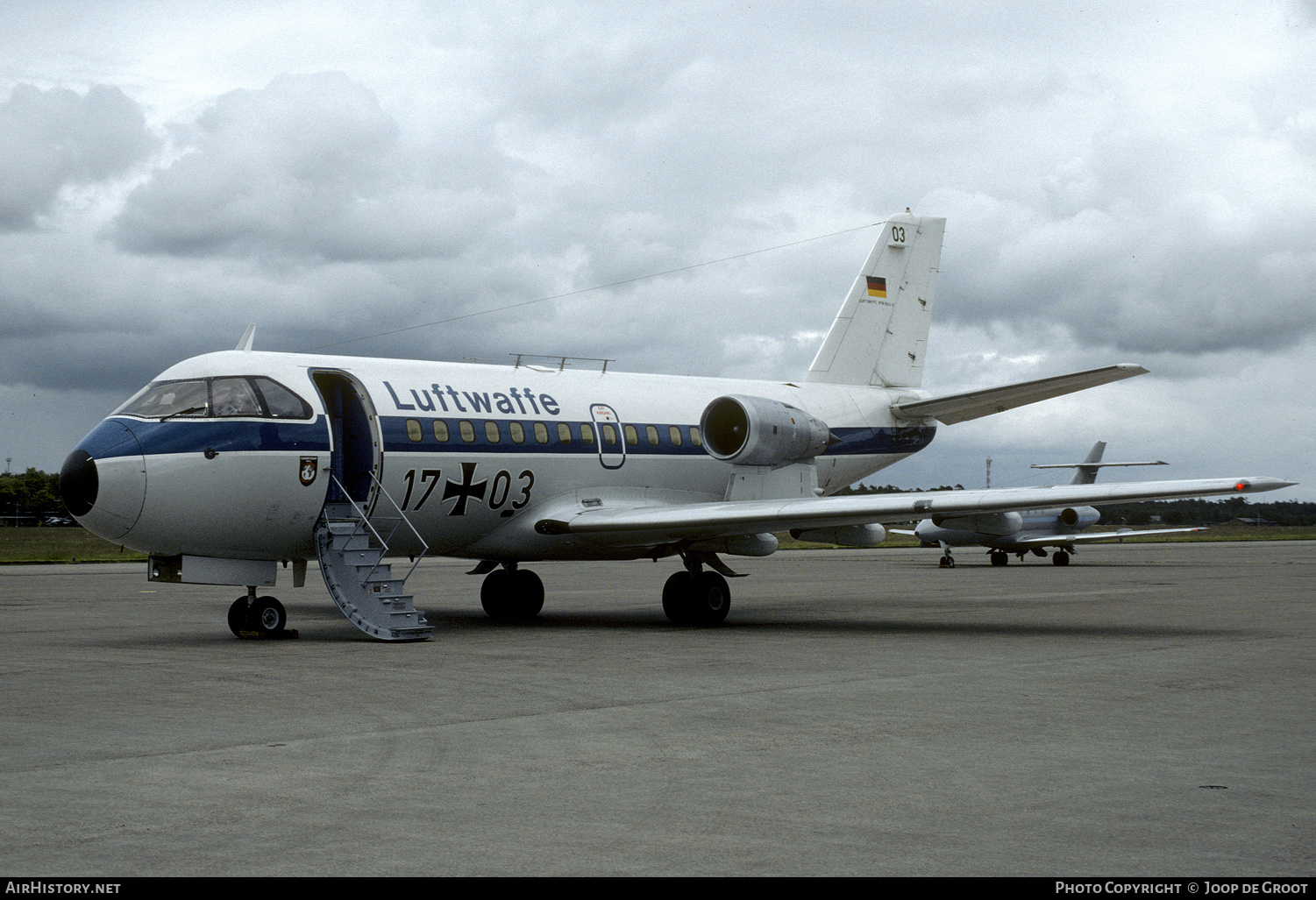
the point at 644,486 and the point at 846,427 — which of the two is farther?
the point at 846,427

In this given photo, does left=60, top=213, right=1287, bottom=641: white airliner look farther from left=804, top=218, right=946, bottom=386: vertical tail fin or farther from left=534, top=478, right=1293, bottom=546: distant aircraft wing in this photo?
left=804, top=218, right=946, bottom=386: vertical tail fin

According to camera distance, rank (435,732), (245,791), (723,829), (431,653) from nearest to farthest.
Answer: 1. (723,829)
2. (245,791)
3. (435,732)
4. (431,653)

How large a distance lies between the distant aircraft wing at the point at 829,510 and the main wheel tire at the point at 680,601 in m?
0.71

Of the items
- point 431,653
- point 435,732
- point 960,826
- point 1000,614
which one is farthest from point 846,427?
point 960,826

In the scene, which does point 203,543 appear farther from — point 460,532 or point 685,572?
point 685,572

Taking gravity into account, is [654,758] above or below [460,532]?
below

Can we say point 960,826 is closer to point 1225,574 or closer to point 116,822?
point 116,822

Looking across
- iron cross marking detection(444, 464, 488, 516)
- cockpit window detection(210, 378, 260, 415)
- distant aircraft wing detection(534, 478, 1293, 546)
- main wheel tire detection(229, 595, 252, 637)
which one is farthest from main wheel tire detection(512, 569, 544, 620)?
cockpit window detection(210, 378, 260, 415)

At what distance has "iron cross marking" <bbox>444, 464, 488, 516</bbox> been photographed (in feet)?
61.1

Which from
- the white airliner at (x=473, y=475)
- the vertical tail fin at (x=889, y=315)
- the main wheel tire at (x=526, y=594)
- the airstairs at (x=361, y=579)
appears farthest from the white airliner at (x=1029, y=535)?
A: the airstairs at (x=361, y=579)

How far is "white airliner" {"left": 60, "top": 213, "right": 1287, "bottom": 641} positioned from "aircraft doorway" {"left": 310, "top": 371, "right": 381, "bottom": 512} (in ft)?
0.10

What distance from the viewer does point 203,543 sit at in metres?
16.5

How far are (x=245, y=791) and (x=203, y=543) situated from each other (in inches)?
389

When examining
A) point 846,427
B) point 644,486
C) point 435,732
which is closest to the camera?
point 435,732
